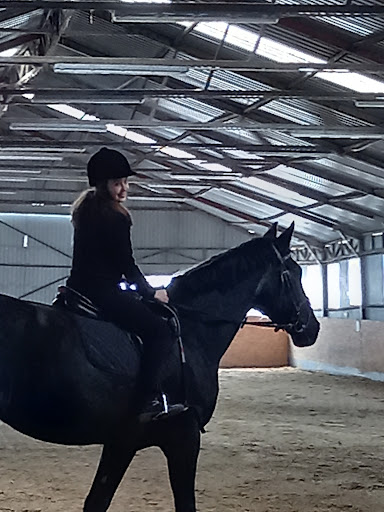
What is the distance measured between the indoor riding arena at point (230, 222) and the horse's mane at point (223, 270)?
0.04 ft

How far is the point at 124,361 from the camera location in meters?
3.14

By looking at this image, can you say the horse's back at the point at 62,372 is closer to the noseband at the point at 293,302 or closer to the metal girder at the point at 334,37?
the noseband at the point at 293,302

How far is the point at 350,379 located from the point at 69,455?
9.52m

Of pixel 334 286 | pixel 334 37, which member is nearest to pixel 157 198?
pixel 334 286

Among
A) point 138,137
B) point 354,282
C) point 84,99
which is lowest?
point 354,282

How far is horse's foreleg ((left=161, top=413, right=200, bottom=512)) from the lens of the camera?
3256mm

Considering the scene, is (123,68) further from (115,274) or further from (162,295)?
(115,274)

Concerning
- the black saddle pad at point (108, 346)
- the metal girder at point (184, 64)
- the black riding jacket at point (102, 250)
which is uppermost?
the metal girder at point (184, 64)

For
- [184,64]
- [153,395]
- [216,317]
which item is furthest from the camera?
[184,64]

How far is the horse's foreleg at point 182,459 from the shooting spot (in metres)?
3.26

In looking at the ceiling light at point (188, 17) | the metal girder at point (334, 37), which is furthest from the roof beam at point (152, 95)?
the ceiling light at point (188, 17)

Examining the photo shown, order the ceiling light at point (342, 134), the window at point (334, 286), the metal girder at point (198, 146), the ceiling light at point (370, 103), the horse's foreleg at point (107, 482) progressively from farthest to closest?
the window at point (334, 286) < the metal girder at point (198, 146) < the ceiling light at point (342, 134) < the ceiling light at point (370, 103) < the horse's foreleg at point (107, 482)

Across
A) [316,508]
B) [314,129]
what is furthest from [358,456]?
[314,129]

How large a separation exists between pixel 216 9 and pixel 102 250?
3.65m
